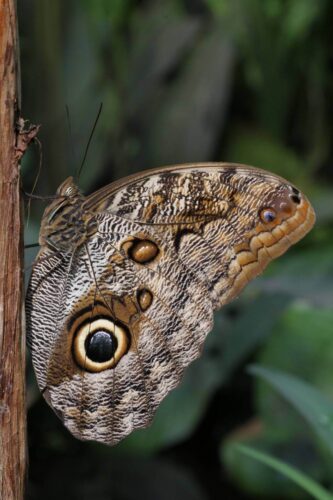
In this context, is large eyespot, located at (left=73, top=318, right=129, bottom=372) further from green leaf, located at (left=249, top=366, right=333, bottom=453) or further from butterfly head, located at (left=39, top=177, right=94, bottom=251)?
green leaf, located at (left=249, top=366, right=333, bottom=453)

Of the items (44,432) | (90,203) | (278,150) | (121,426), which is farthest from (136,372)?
(278,150)

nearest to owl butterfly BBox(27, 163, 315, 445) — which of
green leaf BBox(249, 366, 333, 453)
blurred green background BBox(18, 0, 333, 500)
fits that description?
green leaf BBox(249, 366, 333, 453)

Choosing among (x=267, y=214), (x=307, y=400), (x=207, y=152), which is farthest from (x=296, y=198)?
(x=207, y=152)

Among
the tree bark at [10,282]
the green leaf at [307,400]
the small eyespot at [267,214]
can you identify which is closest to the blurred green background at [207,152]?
the green leaf at [307,400]

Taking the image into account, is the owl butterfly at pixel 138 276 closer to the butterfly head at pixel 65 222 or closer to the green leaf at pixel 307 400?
the butterfly head at pixel 65 222

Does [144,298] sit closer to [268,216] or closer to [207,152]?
[268,216]
